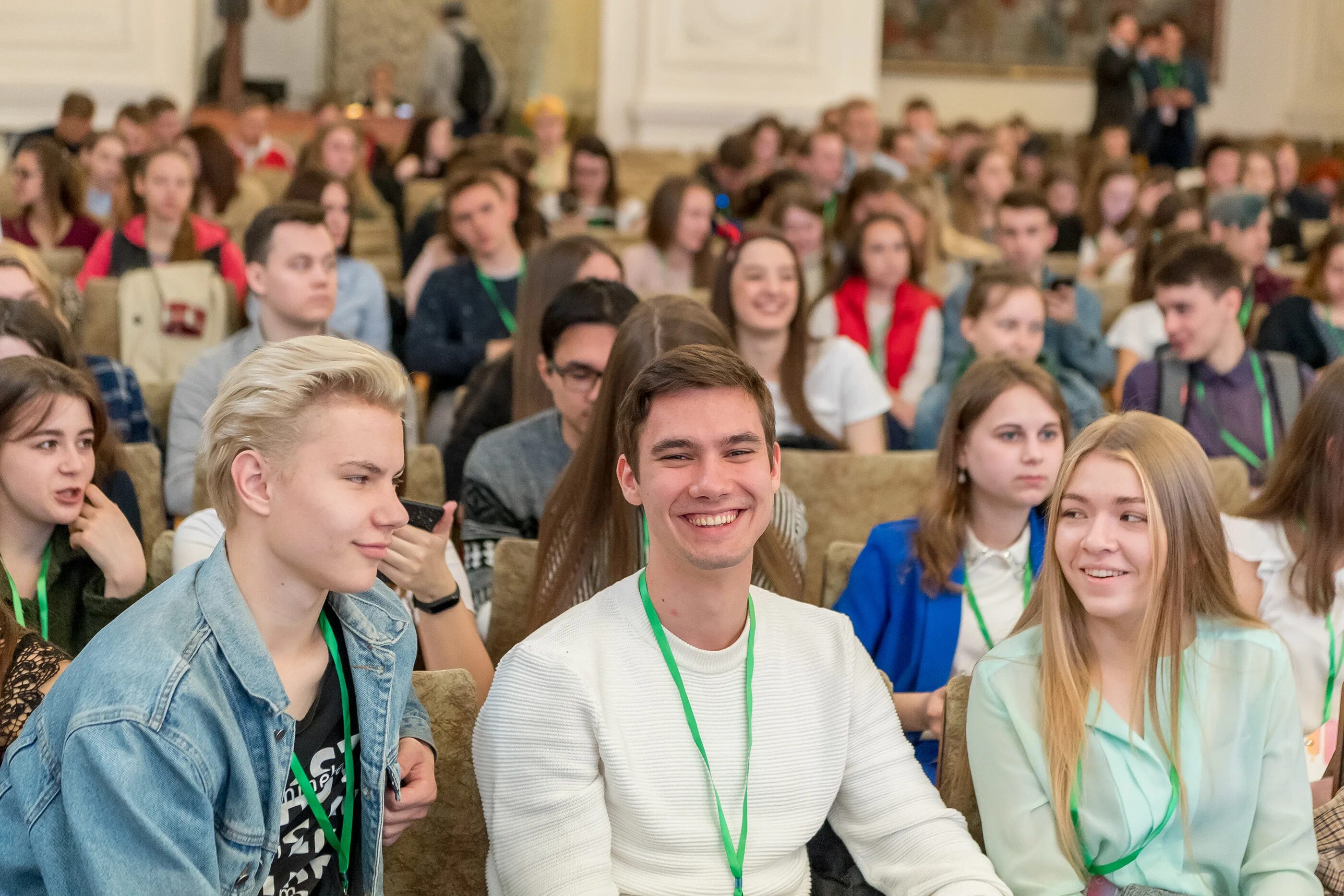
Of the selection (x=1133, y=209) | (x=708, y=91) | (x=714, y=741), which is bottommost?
(x=714, y=741)

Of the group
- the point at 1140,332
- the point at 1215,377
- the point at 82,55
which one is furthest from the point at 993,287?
the point at 82,55

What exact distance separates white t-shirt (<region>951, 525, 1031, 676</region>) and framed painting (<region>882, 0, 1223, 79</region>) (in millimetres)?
12348

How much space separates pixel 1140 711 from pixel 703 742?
26.1 inches

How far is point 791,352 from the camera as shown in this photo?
13.6 feet

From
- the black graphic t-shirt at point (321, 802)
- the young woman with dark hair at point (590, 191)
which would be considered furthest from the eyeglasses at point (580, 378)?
the young woman with dark hair at point (590, 191)

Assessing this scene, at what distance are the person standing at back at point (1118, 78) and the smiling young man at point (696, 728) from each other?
10.7 meters

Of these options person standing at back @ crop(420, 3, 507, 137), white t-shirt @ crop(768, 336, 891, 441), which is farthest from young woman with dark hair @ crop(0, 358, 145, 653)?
person standing at back @ crop(420, 3, 507, 137)

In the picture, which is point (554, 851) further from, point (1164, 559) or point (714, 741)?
point (1164, 559)

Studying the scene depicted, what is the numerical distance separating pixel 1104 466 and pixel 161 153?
433 centimetres

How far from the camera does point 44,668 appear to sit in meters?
2.01

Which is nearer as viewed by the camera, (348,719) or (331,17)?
(348,719)

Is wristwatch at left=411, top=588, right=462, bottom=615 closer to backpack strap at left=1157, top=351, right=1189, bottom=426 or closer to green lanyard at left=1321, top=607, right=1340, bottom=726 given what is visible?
green lanyard at left=1321, top=607, right=1340, bottom=726

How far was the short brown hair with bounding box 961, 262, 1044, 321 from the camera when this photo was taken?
421 cm

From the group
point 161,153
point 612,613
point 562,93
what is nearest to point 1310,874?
point 612,613
